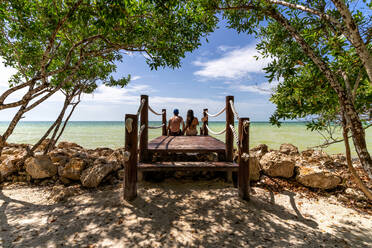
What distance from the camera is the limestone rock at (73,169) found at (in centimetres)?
402

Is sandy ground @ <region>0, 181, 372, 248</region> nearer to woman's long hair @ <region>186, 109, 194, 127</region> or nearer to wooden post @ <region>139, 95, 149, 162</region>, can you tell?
wooden post @ <region>139, 95, 149, 162</region>

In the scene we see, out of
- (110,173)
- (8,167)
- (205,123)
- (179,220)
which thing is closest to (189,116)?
(205,123)

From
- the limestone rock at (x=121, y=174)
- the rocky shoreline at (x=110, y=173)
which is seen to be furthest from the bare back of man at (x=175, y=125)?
the limestone rock at (x=121, y=174)

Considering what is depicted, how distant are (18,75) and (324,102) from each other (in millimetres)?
9098

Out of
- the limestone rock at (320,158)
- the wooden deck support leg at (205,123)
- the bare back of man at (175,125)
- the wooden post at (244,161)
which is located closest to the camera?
the wooden post at (244,161)

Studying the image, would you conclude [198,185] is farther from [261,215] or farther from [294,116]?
[294,116]

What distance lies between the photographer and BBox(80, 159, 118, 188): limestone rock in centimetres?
380

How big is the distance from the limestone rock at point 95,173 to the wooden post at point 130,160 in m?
1.17

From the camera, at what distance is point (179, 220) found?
274 cm

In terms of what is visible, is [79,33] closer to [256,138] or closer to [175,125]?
[175,125]

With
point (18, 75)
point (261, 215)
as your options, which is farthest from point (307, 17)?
point (18, 75)

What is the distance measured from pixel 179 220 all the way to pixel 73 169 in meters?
3.06

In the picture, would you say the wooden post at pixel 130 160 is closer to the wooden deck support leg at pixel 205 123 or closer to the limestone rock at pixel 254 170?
the limestone rock at pixel 254 170

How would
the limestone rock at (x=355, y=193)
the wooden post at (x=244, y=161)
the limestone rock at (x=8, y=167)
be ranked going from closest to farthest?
the wooden post at (x=244, y=161), the limestone rock at (x=355, y=193), the limestone rock at (x=8, y=167)
